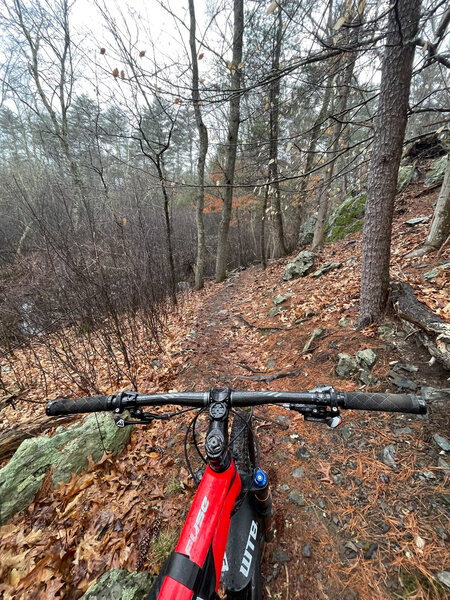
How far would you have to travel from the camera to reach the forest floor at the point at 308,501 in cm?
176

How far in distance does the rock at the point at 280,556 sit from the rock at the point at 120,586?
939mm

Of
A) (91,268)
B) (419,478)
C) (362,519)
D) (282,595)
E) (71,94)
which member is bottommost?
(282,595)

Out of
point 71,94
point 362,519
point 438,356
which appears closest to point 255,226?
point 71,94

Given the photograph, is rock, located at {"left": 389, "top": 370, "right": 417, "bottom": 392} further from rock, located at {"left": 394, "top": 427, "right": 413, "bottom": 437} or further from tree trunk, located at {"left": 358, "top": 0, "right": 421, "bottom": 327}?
tree trunk, located at {"left": 358, "top": 0, "right": 421, "bottom": 327}

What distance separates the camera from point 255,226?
2038 centimetres

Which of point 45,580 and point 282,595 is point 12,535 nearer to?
point 45,580

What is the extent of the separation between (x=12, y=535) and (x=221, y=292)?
28.8 feet

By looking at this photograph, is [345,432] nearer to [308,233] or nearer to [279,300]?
[279,300]

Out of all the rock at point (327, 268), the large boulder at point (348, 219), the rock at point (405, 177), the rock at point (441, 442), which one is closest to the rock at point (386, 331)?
the rock at point (441, 442)

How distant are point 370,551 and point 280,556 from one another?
2.25 ft

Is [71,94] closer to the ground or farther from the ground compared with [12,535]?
farther from the ground

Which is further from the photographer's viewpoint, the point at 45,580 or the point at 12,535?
the point at 12,535

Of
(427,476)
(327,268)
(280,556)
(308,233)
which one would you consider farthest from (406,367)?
(308,233)

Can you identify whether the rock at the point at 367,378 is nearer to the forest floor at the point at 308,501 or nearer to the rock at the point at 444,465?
the forest floor at the point at 308,501
